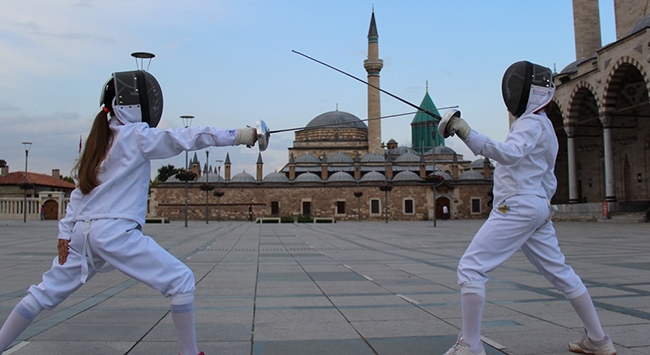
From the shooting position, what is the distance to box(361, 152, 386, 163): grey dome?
5806 centimetres

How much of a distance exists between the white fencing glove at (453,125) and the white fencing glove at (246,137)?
121cm

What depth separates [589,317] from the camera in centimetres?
352

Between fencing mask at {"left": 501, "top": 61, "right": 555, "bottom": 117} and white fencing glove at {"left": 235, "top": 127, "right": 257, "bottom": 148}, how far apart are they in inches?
76.7

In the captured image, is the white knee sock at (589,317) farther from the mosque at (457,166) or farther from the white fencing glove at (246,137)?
the mosque at (457,166)

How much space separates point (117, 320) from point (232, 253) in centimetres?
739

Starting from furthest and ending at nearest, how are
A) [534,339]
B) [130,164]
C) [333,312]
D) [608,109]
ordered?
[608,109] < [333,312] < [534,339] < [130,164]

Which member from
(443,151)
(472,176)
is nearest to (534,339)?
(472,176)

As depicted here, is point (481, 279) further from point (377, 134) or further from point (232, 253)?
point (377, 134)

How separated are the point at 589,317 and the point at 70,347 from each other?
11.6 feet

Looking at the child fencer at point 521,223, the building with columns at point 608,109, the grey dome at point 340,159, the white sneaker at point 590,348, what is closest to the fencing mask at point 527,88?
the child fencer at point 521,223

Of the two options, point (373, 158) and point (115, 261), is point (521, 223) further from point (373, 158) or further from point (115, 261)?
point (373, 158)

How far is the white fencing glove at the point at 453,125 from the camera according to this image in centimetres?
336

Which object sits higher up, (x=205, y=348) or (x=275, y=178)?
(x=275, y=178)

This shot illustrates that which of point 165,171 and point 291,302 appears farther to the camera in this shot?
point 165,171
